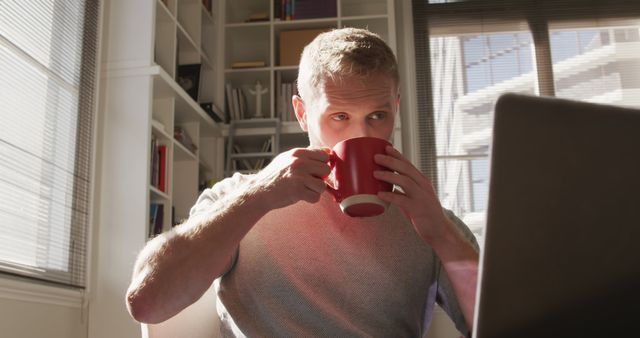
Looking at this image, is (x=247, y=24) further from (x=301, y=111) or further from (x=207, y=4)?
(x=301, y=111)

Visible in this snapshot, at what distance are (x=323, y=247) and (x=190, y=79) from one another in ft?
9.52

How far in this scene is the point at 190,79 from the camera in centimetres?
386

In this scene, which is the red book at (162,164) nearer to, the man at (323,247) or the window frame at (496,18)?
the window frame at (496,18)

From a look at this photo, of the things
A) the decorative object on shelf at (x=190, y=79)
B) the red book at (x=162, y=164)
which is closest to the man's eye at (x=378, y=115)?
the red book at (x=162, y=164)

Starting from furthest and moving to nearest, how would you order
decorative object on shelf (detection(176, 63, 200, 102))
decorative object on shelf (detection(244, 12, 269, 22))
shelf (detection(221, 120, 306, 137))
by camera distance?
decorative object on shelf (detection(244, 12, 269, 22))
shelf (detection(221, 120, 306, 137))
decorative object on shelf (detection(176, 63, 200, 102))

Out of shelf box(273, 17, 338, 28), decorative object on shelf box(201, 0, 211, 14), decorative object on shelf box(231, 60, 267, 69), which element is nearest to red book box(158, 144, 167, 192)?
decorative object on shelf box(231, 60, 267, 69)

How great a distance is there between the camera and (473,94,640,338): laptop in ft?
1.75

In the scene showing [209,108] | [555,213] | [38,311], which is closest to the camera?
[555,213]

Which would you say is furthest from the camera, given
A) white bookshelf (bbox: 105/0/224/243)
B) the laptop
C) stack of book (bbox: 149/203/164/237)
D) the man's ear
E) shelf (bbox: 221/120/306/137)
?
shelf (bbox: 221/120/306/137)

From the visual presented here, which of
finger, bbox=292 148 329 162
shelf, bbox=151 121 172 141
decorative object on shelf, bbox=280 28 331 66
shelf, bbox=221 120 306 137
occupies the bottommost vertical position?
finger, bbox=292 148 329 162

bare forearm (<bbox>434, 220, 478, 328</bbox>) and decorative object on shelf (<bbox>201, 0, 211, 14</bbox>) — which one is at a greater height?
decorative object on shelf (<bbox>201, 0, 211, 14</bbox>)

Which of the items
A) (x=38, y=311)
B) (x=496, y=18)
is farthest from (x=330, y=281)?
(x=496, y=18)

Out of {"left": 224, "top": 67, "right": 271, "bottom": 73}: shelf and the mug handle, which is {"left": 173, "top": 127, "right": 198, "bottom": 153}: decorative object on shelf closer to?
{"left": 224, "top": 67, "right": 271, "bottom": 73}: shelf

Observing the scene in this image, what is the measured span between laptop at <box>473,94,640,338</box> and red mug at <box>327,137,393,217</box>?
36 centimetres
